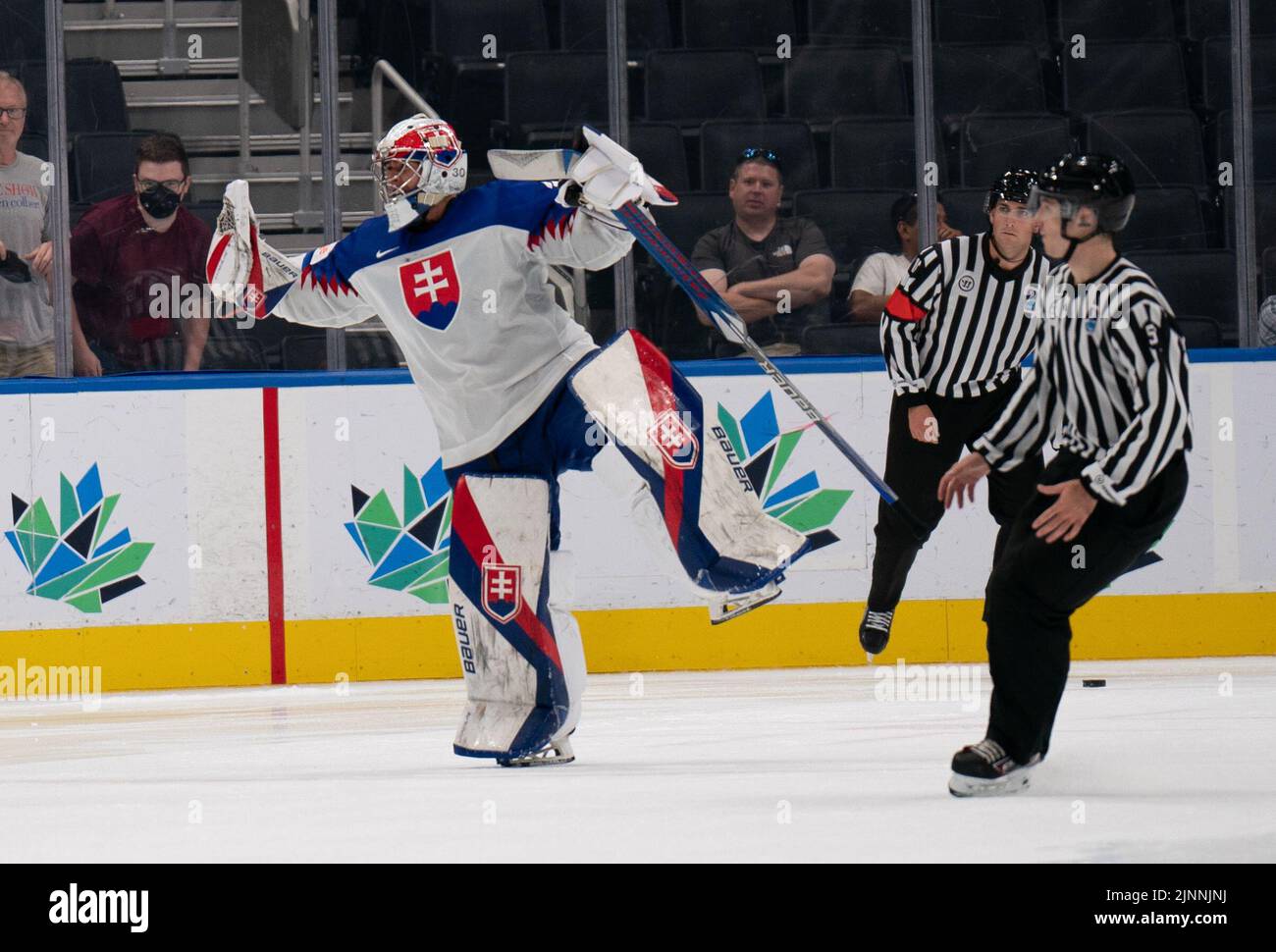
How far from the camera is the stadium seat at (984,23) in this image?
599 cm

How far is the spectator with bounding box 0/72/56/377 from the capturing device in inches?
223

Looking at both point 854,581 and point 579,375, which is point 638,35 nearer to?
point 854,581

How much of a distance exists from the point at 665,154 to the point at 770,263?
51 centimetres

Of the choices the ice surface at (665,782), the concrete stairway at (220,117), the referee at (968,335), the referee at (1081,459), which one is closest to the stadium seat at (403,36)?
the concrete stairway at (220,117)

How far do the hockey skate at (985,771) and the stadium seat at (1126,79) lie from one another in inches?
146

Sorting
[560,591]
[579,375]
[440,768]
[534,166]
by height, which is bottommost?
[440,768]

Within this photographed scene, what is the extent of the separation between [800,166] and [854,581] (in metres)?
1.39

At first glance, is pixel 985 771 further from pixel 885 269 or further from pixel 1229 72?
pixel 1229 72

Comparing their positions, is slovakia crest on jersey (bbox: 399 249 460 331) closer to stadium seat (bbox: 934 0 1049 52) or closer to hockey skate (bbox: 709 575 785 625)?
hockey skate (bbox: 709 575 785 625)

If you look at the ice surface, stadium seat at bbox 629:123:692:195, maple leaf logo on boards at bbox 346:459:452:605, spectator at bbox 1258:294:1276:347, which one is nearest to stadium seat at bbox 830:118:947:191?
stadium seat at bbox 629:123:692:195

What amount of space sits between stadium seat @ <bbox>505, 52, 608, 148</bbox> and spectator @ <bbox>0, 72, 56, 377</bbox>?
154cm

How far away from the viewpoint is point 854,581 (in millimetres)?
5723
